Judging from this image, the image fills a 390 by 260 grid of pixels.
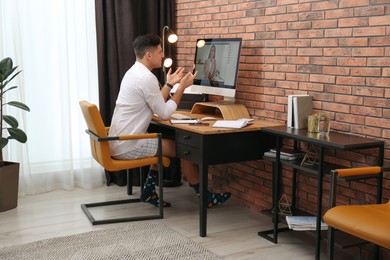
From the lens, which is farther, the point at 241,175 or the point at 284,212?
the point at 241,175

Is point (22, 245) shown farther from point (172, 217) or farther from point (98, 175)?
point (98, 175)

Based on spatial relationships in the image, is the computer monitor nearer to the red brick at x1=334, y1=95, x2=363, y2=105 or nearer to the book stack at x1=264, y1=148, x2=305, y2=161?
the book stack at x1=264, y1=148, x2=305, y2=161

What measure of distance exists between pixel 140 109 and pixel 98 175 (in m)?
1.21

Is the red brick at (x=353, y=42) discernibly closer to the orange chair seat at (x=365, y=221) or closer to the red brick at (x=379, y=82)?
the red brick at (x=379, y=82)

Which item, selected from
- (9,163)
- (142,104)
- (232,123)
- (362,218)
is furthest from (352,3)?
(9,163)

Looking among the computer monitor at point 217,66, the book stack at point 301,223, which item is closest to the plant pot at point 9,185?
the computer monitor at point 217,66

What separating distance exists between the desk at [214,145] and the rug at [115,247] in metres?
0.26

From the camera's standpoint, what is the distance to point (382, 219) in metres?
2.45

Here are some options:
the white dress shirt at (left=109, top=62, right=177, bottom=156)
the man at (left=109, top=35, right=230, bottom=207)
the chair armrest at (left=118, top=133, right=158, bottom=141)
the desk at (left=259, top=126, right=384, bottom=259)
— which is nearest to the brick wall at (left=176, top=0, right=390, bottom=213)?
the desk at (left=259, top=126, right=384, bottom=259)

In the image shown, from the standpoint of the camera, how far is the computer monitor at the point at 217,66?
12.6ft

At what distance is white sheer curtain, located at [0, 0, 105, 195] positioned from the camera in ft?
14.3

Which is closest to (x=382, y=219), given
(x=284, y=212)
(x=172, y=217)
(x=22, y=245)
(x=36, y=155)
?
(x=284, y=212)

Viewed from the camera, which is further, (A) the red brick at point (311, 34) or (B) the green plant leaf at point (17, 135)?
(B) the green plant leaf at point (17, 135)

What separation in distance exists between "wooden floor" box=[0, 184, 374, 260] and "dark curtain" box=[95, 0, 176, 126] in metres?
0.86
